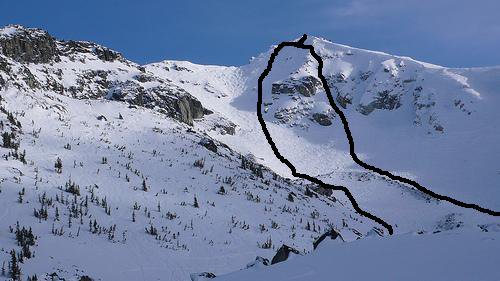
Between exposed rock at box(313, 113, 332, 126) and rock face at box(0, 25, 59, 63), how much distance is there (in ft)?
111

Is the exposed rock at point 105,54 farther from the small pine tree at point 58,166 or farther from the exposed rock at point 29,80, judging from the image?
the small pine tree at point 58,166

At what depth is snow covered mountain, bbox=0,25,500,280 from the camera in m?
12.2

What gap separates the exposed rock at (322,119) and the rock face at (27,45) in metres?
33.9

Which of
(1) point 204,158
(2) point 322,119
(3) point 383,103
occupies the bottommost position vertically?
(1) point 204,158

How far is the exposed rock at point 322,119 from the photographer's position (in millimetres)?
65656

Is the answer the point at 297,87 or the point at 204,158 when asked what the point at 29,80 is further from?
the point at 297,87

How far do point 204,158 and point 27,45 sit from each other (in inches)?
855

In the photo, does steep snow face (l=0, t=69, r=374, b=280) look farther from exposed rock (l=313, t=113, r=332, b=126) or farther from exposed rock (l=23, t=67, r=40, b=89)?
exposed rock (l=313, t=113, r=332, b=126)

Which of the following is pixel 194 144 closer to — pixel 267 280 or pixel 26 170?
pixel 26 170

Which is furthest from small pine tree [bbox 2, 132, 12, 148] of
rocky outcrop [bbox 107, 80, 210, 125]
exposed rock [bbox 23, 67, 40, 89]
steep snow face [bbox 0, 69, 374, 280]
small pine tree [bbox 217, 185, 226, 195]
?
rocky outcrop [bbox 107, 80, 210, 125]

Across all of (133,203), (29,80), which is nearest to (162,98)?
(29,80)

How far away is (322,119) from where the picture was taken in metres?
66.0

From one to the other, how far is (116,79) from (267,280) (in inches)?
1723

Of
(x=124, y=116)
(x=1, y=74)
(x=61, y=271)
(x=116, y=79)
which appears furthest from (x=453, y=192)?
(x=61, y=271)
